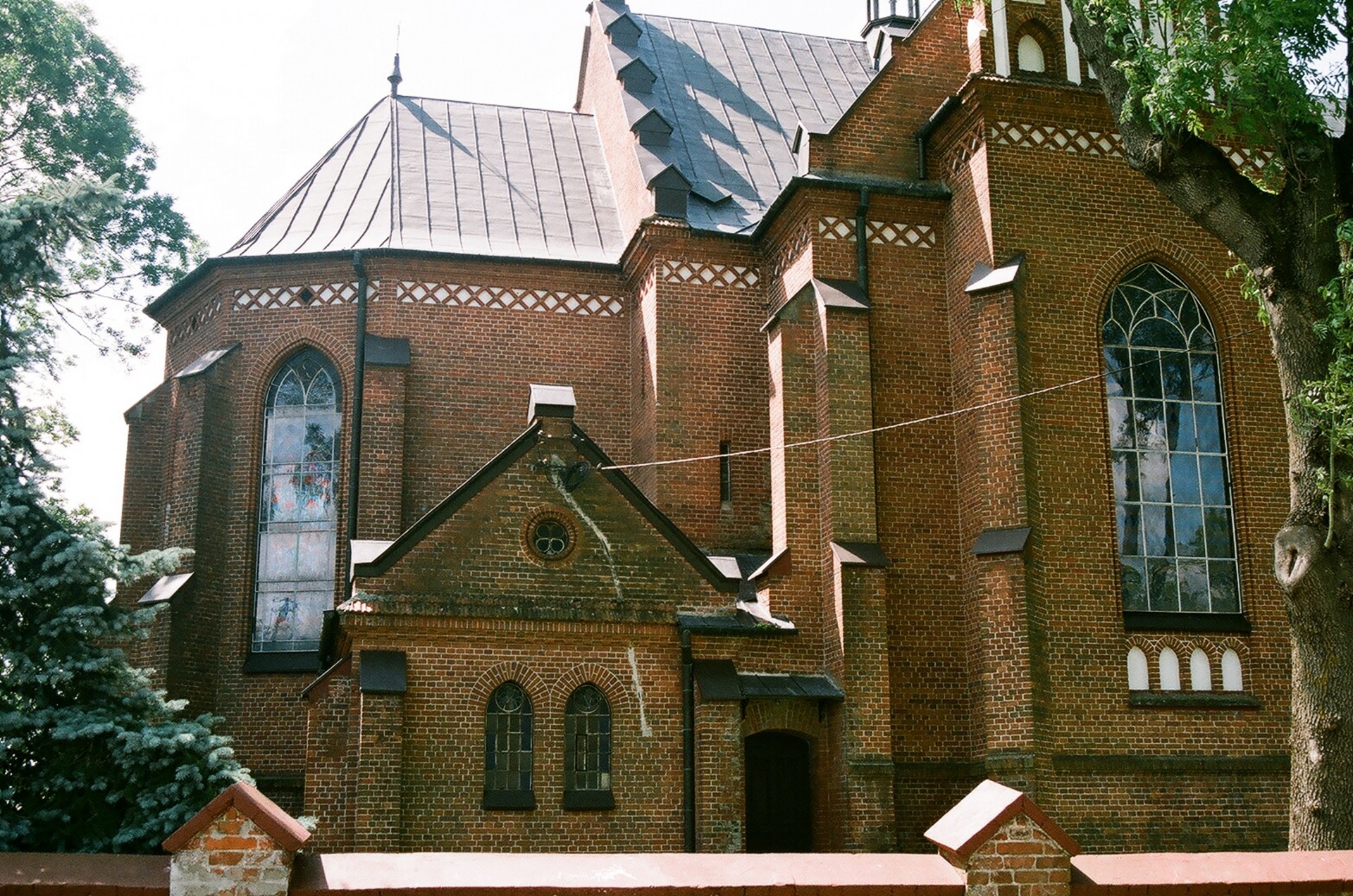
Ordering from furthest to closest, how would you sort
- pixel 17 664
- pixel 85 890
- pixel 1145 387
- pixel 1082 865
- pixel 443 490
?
pixel 443 490 → pixel 1145 387 → pixel 17 664 → pixel 1082 865 → pixel 85 890

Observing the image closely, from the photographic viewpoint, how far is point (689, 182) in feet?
63.8

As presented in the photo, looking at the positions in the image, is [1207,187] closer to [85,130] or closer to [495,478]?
[495,478]

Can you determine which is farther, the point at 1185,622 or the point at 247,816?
the point at 1185,622

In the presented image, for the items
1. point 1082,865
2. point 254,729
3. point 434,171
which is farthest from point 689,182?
point 1082,865

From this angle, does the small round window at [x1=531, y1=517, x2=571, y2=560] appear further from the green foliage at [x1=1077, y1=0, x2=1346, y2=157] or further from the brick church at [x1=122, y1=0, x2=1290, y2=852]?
the green foliage at [x1=1077, y1=0, x2=1346, y2=157]

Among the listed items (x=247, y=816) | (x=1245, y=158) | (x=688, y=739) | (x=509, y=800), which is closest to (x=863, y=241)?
(x=1245, y=158)

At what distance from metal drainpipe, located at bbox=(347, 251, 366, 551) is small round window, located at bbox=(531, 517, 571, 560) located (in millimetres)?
4051

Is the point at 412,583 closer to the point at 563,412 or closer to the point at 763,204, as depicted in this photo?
the point at 563,412

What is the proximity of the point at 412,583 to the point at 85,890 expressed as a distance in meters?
6.86

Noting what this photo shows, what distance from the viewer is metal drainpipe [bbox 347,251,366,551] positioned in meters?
18.0

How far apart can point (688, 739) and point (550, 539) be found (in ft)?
8.07

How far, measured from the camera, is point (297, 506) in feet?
61.0

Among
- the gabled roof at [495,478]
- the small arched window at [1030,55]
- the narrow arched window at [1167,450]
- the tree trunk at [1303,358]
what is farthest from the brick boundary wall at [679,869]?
the small arched window at [1030,55]

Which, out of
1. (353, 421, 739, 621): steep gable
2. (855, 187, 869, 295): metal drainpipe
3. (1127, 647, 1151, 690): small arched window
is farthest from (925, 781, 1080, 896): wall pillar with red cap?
(855, 187, 869, 295): metal drainpipe
